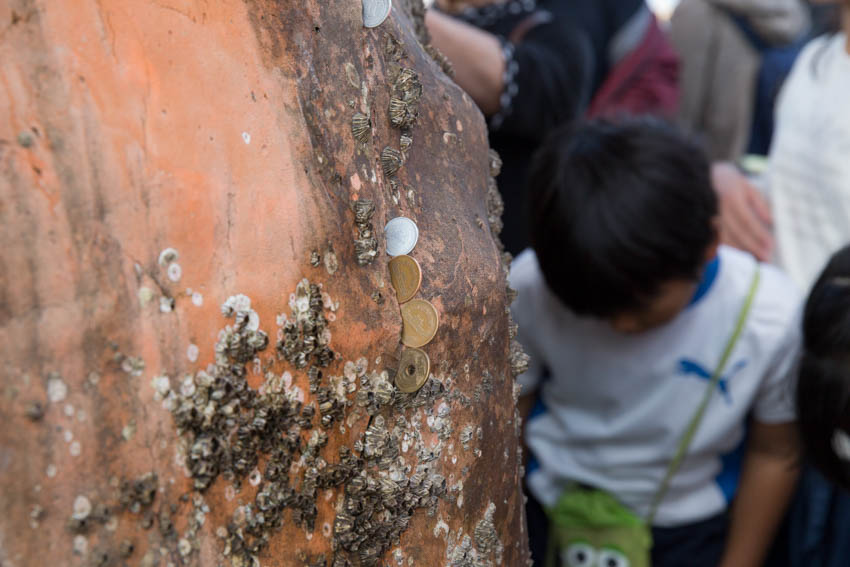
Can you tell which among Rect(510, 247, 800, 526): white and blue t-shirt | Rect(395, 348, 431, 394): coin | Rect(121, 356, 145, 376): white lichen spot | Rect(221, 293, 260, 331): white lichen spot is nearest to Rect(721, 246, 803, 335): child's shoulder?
Rect(510, 247, 800, 526): white and blue t-shirt

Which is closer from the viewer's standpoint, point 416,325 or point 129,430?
point 129,430

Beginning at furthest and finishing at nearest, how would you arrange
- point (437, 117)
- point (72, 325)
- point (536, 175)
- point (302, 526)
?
point (536, 175)
point (437, 117)
point (302, 526)
point (72, 325)

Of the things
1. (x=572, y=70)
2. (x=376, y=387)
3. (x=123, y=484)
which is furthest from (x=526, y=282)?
(x=123, y=484)

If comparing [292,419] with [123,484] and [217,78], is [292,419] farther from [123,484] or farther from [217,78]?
[217,78]

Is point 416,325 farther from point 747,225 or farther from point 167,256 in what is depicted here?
point 747,225

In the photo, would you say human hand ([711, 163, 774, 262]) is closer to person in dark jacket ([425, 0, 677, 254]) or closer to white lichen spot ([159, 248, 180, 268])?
Result: person in dark jacket ([425, 0, 677, 254])

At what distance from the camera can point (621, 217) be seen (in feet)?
5.34

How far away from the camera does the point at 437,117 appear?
969 mm

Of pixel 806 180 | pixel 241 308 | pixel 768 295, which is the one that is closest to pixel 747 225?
pixel 806 180

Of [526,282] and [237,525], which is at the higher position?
[237,525]

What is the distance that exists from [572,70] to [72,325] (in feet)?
5.10

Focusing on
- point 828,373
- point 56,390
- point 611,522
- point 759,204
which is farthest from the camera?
point 759,204

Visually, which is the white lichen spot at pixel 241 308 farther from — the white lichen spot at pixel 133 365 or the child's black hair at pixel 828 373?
the child's black hair at pixel 828 373

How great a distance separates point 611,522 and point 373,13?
1.57 meters
